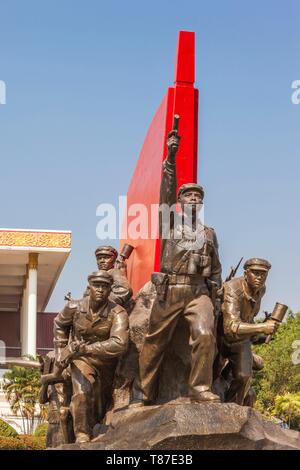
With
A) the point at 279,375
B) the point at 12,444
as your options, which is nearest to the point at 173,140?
the point at 12,444

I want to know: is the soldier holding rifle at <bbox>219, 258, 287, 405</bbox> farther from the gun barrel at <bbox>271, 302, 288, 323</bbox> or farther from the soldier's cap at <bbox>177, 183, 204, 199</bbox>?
the soldier's cap at <bbox>177, 183, 204, 199</bbox>

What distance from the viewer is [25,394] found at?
87.0 feet

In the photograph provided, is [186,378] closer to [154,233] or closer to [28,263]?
[154,233]

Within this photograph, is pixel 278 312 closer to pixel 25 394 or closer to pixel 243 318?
pixel 243 318

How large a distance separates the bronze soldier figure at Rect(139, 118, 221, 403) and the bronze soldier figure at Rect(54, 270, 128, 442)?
0.29 meters

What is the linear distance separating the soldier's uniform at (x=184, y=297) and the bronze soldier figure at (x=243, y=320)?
0.20 metres

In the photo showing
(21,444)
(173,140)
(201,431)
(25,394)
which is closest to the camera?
(201,431)

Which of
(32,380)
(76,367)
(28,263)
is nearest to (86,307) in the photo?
(76,367)

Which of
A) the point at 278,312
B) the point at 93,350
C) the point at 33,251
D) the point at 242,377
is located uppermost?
the point at 33,251

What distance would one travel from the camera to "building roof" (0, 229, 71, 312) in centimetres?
3000

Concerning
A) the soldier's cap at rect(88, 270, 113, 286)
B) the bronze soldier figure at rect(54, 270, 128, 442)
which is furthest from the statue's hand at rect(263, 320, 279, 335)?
the soldier's cap at rect(88, 270, 113, 286)

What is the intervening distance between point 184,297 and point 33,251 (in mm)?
23019

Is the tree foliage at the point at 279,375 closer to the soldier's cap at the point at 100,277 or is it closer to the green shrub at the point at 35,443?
the green shrub at the point at 35,443

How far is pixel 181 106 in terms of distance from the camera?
1049cm
